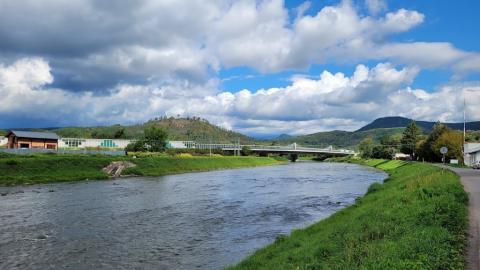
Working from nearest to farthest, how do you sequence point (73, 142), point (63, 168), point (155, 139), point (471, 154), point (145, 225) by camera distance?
point (145, 225)
point (63, 168)
point (471, 154)
point (155, 139)
point (73, 142)

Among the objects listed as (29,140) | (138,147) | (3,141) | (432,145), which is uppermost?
(29,140)

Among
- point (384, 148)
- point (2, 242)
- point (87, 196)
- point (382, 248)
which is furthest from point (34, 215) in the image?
point (384, 148)

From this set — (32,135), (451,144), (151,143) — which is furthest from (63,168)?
(451,144)

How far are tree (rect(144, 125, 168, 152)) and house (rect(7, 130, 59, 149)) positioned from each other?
2644cm

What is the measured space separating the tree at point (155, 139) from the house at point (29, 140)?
26438mm

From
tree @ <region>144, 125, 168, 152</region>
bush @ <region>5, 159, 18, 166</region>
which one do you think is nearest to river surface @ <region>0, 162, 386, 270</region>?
bush @ <region>5, 159, 18, 166</region>

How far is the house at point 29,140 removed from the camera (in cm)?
9556

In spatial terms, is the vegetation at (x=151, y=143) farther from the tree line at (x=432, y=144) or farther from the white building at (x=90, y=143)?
the tree line at (x=432, y=144)

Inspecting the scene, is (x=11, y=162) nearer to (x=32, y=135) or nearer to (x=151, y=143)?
(x=32, y=135)

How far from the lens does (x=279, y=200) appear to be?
39469 mm

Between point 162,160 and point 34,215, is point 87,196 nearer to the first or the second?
point 34,215

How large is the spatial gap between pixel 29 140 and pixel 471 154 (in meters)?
98.5

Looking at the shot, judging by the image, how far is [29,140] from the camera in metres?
97.8

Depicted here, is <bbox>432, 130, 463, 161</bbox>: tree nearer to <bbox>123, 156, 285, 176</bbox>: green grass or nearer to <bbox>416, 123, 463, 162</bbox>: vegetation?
<bbox>416, 123, 463, 162</bbox>: vegetation
